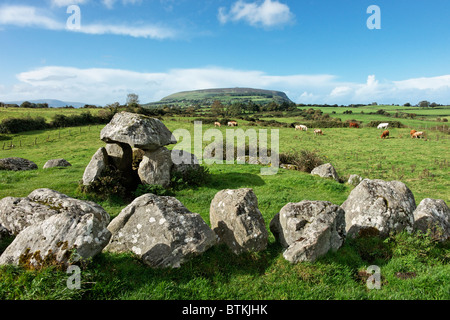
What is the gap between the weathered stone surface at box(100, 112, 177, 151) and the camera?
14664mm

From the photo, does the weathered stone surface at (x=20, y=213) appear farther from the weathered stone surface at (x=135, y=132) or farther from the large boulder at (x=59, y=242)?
the weathered stone surface at (x=135, y=132)

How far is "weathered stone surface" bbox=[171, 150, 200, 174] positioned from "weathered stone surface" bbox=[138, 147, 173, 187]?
38.5 inches

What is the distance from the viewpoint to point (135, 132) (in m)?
14.7

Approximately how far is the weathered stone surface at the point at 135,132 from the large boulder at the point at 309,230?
366 inches

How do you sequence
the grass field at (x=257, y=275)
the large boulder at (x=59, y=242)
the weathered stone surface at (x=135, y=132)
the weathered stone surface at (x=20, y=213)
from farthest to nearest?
the weathered stone surface at (x=135, y=132), the weathered stone surface at (x=20, y=213), the large boulder at (x=59, y=242), the grass field at (x=257, y=275)

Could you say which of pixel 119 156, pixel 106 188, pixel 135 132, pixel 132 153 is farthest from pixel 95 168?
pixel 132 153

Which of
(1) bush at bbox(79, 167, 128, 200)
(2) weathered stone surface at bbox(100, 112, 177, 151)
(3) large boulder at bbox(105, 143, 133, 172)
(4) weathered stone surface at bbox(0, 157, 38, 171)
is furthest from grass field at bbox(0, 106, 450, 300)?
(4) weathered stone surface at bbox(0, 157, 38, 171)

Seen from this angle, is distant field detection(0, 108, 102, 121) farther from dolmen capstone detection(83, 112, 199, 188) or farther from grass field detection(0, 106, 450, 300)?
grass field detection(0, 106, 450, 300)

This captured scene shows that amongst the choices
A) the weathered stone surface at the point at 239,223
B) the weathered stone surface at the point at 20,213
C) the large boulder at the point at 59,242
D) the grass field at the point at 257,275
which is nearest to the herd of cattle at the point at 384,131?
the grass field at the point at 257,275

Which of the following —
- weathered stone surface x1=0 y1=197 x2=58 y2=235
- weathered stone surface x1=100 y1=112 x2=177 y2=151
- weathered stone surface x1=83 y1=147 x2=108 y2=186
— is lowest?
weathered stone surface x1=0 y1=197 x2=58 y2=235

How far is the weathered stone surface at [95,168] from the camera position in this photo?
14.3 meters
